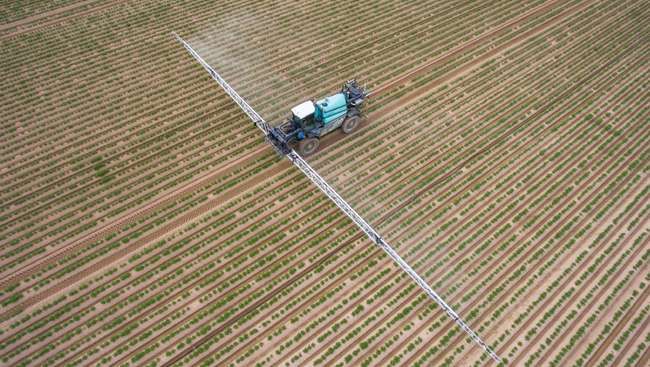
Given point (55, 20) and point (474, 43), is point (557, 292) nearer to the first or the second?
point (474, 43)

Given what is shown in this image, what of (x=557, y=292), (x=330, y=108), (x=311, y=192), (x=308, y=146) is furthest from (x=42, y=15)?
(x=557, y=292)

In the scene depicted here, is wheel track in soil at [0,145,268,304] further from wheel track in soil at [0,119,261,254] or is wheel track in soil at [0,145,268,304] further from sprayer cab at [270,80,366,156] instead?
sprayer cab at [270,80,366,156]

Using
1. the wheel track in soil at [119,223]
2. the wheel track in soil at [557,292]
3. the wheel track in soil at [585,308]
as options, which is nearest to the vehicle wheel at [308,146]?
the wheel track in soil at [119,223]

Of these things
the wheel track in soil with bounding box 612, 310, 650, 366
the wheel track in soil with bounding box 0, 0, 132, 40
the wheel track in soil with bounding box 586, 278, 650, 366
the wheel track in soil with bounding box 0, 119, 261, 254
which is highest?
the wheel track in soil with bounding box 0, 0, 132, 40

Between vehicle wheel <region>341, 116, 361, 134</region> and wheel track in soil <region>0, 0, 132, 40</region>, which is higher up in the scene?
wheel track in soil <region>0, 0, 132, 40</region>

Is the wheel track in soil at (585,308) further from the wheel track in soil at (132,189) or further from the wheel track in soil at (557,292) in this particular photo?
the wheel track in soil at (132,189)

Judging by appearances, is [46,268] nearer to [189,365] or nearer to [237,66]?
[189,365]

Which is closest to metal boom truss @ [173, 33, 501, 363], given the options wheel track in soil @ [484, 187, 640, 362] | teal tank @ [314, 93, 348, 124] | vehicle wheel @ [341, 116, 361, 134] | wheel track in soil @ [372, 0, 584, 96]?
wheel track in soil @ [484, 187, 640, 362]
